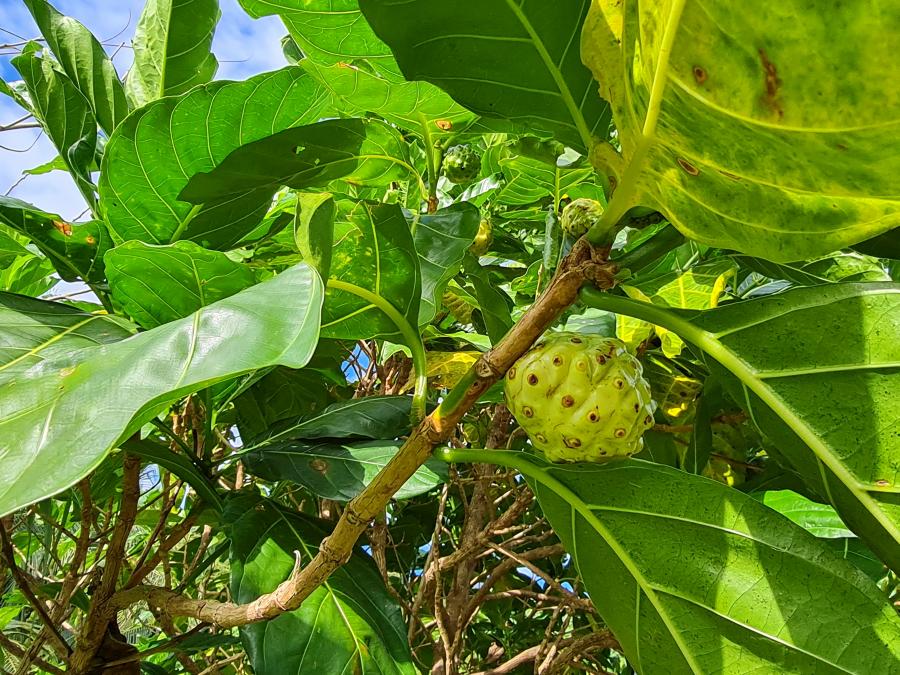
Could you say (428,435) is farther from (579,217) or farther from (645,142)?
(579,217)

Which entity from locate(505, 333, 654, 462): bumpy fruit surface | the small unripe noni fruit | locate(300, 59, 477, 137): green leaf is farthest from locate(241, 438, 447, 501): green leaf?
the small unripe noni fruit

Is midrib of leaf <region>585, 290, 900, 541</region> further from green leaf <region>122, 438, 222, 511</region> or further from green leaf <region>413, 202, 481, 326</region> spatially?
green leaf <region>122, 438, 222, 511</region>

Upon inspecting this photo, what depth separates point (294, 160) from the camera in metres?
0.92

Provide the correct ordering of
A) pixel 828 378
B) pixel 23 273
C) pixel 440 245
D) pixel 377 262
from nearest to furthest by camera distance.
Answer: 1. pixel 828 378
2. pixel 377 262
3. pixel 440 245
4. pixel 23 273

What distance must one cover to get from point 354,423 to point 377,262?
260mm

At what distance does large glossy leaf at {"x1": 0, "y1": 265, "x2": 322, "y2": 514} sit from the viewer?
1.21 ft

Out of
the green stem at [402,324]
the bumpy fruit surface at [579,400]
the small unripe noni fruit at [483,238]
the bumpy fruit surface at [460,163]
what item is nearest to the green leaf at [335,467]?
the green stem at [402,324]

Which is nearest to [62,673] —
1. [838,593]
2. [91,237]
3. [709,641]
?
[91,237]

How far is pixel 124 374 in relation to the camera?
42cm

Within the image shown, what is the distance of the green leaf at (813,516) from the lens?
927mm

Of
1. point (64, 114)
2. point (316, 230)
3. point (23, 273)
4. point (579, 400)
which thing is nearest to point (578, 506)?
point (579, 400)

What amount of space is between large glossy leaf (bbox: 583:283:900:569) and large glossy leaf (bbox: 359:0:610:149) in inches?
7.5

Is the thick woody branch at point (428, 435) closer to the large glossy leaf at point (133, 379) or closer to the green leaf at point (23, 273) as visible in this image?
the large glossy leaf at point (133, 379)

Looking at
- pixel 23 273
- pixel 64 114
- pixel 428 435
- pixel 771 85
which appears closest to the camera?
pixel 771 85
